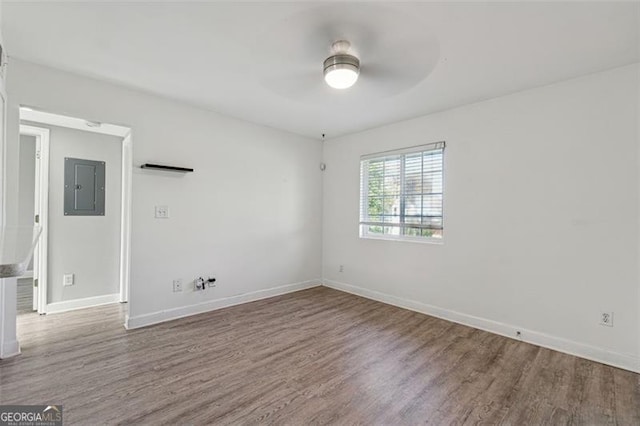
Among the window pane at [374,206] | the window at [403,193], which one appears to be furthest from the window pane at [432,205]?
the window pane at [374,206]

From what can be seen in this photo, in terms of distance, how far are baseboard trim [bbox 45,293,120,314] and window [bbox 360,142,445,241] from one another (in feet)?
11.6

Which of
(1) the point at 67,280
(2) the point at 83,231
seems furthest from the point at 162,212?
→ (1) the point at 67,280

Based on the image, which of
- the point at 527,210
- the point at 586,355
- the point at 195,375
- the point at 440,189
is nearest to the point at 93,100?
the point at 195,375

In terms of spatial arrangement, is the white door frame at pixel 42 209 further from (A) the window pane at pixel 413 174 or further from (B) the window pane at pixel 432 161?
(B) the window pane at pixel 432 161

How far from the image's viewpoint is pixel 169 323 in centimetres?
306

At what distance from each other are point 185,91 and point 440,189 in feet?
9.85

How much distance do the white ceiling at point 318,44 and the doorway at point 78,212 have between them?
3.78 ft

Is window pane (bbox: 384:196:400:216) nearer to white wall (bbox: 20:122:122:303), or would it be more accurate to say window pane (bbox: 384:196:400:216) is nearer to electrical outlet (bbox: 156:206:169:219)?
electrical outlet (bbox: 156:206:169:219)

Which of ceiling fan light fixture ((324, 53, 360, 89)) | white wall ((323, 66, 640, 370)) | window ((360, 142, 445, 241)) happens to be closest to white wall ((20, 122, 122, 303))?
ceiling fan light fixture ((324, 53, 360, 89))

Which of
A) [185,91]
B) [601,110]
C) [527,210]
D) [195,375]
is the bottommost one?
[195,375]

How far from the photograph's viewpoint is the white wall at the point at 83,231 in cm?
340

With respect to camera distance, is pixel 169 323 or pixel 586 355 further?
pixel 169 323

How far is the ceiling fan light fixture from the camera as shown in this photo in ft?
6.66

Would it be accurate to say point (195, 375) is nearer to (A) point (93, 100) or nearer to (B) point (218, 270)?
(B) point (218, 270)
